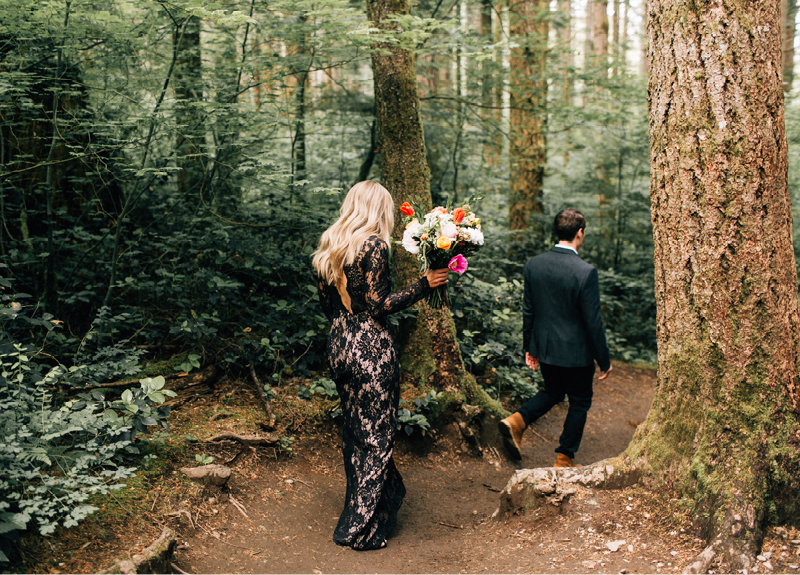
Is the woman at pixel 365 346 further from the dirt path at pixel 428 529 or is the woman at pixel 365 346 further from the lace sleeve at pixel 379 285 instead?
the dirt path at pixel 428 529

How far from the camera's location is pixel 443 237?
3654 mm

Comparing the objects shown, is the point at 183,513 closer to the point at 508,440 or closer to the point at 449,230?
the point at 449,230

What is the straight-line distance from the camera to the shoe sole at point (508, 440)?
5262 mm

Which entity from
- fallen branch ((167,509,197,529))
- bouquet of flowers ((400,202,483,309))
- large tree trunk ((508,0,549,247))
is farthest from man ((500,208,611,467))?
large tree trunk ((508,0,549,247))

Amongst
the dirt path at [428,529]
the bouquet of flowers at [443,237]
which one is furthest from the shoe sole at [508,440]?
the bouquet of flowers at [443,237]

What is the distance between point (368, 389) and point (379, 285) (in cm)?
77

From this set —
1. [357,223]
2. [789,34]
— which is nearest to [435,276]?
[357,223]

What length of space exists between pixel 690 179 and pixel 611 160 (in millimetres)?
8919

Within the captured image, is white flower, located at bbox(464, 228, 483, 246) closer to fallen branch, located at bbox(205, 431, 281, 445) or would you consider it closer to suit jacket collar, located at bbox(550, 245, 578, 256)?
suit jacket collar, located at bbox(550, 245, 578, 256)

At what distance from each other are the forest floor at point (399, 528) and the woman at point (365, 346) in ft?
0.93

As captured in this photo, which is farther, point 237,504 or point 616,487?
point 237,504

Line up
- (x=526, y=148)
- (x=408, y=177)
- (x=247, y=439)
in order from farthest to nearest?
(x=526, y=148), (x=408, y=177), (x=247, y=439)

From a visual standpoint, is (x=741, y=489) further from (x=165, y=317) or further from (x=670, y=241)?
(x=165, y=317)

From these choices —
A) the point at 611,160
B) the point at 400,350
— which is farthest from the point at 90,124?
the point at 611,160
